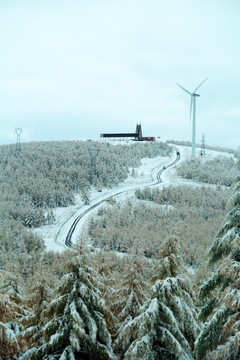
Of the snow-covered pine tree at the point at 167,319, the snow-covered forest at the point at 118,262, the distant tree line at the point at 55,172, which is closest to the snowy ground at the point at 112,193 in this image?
the snow-covered forest at the point at 118,262

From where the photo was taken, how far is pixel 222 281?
9.57m

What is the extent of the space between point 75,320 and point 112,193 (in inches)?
3124

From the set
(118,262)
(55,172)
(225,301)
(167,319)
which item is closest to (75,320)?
(167,319)

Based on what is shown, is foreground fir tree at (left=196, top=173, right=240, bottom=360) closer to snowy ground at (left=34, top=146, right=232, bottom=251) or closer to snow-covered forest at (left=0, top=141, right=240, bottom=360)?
snow-covered forest at (left=0, top=141, right=240, bottom=360)

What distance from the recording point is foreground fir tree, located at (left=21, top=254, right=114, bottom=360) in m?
11.0

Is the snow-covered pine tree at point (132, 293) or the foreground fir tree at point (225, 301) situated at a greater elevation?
the foreground fir tree at point (225, 301)

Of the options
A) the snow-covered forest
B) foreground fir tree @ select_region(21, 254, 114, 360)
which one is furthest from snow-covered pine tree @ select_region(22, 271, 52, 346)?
foreground fir tree @ select_region(21, 254, 114, 360)

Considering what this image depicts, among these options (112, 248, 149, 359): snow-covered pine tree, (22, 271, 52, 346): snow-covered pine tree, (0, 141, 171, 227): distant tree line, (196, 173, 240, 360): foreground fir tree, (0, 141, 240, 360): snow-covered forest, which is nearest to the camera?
(196, 173, 240, 360): foreground fir tree

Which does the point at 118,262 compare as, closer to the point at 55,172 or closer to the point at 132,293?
the point at 132,293

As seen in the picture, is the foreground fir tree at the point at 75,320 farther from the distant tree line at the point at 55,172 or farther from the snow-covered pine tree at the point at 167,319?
the distant tree line at the point at 55,172

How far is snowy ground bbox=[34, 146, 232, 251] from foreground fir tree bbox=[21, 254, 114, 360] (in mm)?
34503

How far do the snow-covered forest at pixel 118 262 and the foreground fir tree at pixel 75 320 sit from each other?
4 cm

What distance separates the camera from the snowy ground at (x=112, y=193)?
2462 inches

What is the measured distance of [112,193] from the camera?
89938mm
